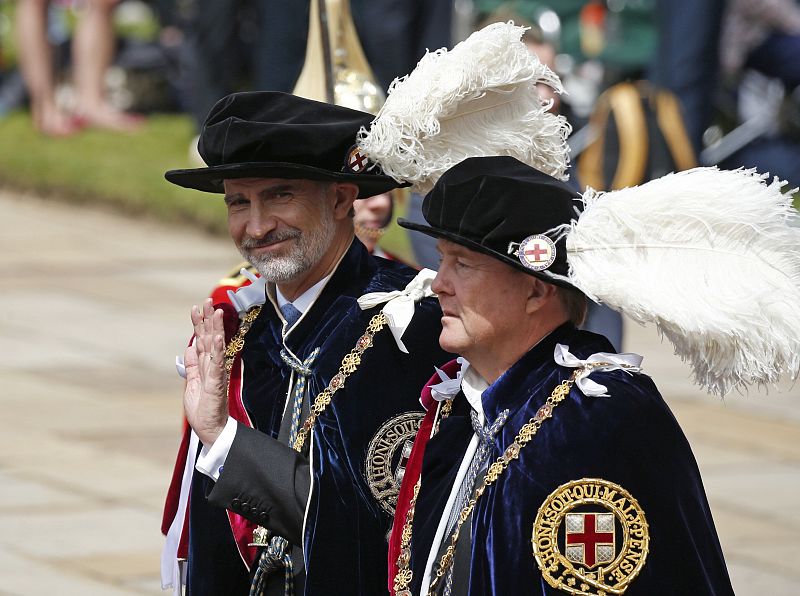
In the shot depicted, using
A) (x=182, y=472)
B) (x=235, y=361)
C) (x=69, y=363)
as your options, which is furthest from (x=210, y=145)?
(x=69, y=363)

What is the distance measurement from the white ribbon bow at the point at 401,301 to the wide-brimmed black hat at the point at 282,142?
22 cm

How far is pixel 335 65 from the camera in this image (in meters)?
4.76

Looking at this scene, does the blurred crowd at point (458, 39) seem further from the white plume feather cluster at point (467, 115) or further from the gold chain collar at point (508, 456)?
the gold chain collar at point (508, 456)

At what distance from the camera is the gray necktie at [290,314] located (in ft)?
11.4

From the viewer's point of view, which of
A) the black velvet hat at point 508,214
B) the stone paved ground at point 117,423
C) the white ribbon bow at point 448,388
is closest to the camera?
the black velvet hat at point 508,214

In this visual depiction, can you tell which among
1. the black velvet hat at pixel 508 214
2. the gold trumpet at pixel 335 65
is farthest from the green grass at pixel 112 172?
the black velvet hat at pixel 508 214

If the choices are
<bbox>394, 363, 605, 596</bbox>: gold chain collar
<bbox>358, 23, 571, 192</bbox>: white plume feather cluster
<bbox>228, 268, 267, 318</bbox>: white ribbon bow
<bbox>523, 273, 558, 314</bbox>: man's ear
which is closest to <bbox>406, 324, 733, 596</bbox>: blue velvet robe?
<bbox>394, 363, 605, 596</bbox>: gold chain collar

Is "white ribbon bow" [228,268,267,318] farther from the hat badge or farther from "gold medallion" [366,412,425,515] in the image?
the hat badge

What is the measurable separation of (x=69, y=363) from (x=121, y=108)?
6.41 metres

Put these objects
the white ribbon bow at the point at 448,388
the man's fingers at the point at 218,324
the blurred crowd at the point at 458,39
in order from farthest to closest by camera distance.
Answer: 1. the blurred crowd at the point at 458,39
2. the man's fingers at the point at 218,324
3. the white ribbon bow at the point at 448,388

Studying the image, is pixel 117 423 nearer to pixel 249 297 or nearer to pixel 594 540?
pixel 249 297

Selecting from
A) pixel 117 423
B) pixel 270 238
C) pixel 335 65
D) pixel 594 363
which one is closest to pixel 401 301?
pixel 270 238

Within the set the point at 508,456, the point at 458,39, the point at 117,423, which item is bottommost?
the point at 508,456

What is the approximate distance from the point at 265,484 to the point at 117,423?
4.41 metres
